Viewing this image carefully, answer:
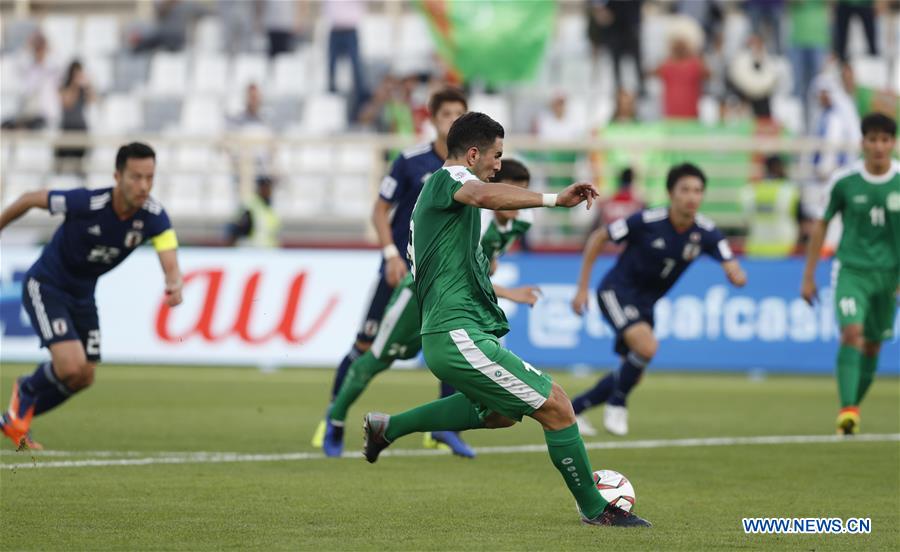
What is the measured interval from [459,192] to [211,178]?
17966 millimetres

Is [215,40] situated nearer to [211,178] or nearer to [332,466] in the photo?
[211,178]

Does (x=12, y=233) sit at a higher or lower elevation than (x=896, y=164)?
lower

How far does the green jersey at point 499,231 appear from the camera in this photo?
1155 centimetres

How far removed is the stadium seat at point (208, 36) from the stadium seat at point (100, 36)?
5.48 ft

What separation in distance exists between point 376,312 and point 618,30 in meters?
14.5

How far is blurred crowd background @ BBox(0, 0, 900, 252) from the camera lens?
2314cm

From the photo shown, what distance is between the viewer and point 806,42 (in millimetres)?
26266

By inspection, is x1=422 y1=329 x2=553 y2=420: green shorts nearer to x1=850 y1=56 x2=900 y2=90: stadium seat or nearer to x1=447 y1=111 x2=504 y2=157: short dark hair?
x1=447 y1=111 x2=504 y2=157: short dark hair

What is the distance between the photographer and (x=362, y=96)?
2702cm

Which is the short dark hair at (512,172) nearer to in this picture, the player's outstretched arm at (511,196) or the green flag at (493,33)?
the player's outstretched arm at (511,196)

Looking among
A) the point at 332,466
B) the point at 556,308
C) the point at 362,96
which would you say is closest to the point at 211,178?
the point at 362,96

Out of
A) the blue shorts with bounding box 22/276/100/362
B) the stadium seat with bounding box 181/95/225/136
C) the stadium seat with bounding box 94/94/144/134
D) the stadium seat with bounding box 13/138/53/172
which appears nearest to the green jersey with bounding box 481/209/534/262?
the blue shorts with bounding box 22/276/100/362

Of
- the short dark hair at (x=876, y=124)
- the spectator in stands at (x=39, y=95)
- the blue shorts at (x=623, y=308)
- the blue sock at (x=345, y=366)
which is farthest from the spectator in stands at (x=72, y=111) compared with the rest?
the short dark hair at (x=876, y=124)

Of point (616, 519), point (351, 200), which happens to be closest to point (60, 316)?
point (616, 519)
